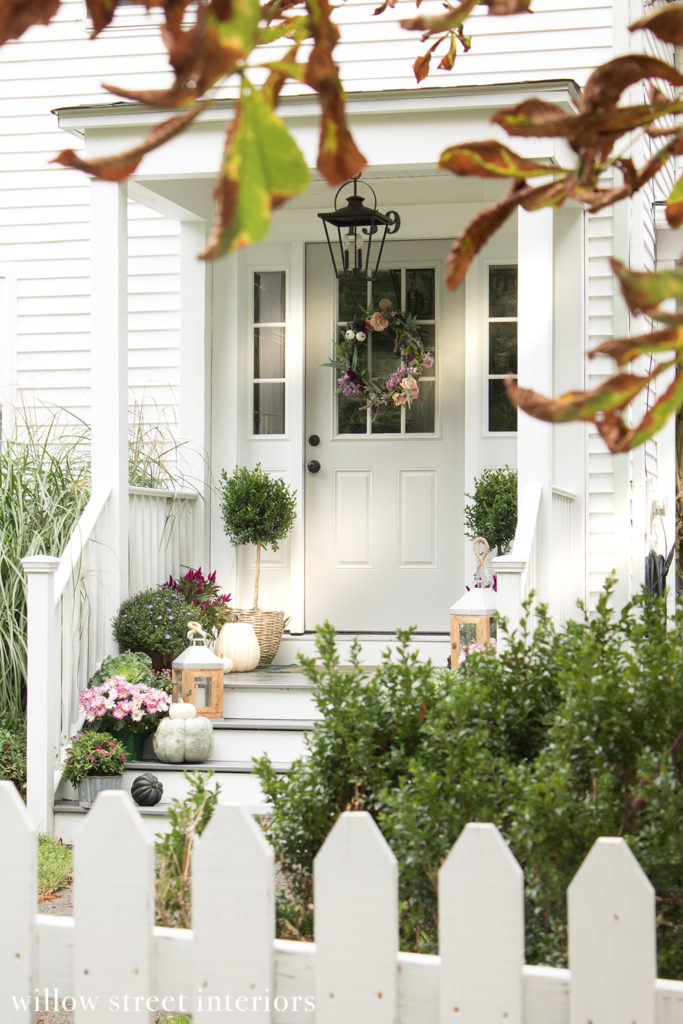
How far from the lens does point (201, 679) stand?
5.58m

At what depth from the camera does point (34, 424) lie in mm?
6676

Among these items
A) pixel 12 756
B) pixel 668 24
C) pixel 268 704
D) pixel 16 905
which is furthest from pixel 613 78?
pixel 268 704

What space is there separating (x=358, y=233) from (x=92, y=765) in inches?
133

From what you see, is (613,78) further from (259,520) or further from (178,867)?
(259,520)

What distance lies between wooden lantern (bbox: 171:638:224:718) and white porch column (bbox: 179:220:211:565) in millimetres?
1449

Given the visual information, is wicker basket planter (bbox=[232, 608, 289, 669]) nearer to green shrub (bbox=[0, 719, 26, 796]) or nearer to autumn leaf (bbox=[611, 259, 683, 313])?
green shrub (bbox=[0, 719, 26, 796])

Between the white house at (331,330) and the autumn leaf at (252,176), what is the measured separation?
5495 millimetres

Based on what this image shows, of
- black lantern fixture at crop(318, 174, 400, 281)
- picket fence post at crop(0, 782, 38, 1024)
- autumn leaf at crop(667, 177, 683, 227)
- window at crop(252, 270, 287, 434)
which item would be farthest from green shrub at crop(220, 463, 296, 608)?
autumn leaf at crop(667, 177, 683, 227)

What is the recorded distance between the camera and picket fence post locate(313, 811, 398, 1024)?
5.09 feet

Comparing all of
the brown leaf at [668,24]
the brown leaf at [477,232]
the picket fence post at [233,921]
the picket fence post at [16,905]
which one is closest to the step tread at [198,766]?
the picket fence post at [16,905]

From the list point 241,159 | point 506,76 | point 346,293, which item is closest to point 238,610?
point 346,293

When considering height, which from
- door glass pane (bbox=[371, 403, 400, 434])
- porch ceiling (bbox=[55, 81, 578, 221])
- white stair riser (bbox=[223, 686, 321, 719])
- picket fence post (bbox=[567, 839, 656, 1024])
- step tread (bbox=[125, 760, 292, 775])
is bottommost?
step tread (bbox=[125, 760, 292, 775])

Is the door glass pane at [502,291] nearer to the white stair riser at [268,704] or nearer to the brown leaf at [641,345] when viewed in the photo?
the white stair riser at [268,704]

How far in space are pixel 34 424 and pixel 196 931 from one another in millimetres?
5412
